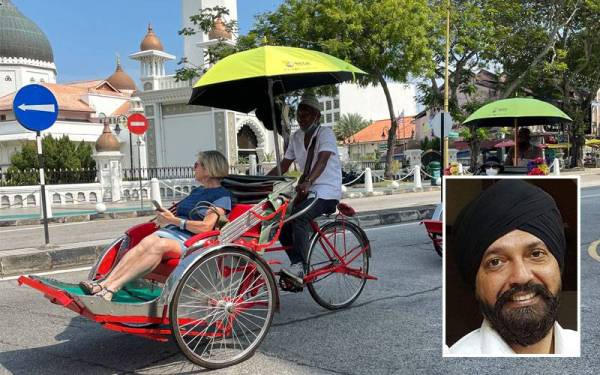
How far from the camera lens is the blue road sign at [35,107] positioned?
8.26 m

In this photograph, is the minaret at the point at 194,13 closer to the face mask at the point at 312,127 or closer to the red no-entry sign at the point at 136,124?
the red no-entry sign at the point at 136,124

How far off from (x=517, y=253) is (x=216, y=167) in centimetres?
292

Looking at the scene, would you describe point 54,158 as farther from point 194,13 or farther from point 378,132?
point 378,132

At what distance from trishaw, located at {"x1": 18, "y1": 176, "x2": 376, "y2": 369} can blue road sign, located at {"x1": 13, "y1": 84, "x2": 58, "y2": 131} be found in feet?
16.8

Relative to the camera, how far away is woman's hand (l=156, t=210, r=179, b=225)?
392 cm

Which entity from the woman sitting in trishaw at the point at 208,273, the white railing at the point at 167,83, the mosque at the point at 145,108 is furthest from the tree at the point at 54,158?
the woman sitting in trishaw at the point at 208,273

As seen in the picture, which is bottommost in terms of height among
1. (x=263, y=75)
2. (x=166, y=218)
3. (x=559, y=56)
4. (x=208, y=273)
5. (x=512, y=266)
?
(x=208, y=273)

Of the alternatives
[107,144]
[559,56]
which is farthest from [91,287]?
[559,56]

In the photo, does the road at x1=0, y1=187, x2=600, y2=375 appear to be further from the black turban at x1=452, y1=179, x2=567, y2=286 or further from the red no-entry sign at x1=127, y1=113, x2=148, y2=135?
the red no-entry sign at x1=127, y1=113, x2=148, y2=135

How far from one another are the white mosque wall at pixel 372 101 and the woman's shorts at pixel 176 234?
336ft

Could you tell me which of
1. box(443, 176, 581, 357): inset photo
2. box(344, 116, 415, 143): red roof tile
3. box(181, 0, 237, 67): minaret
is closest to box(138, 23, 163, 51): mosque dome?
box(181, 0, 237, 67): minaret

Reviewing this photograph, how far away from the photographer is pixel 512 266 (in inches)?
61.2

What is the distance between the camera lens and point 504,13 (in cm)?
2664

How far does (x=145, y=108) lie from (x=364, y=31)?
20810mm
